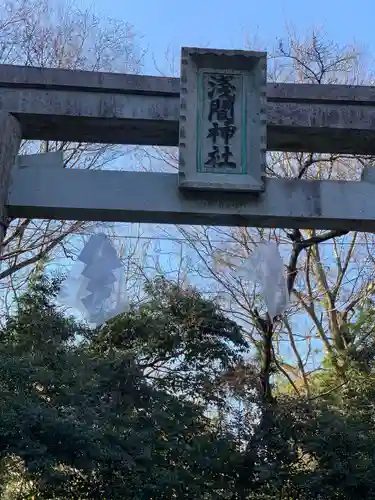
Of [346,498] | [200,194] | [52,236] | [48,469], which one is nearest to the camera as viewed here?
[200,194]

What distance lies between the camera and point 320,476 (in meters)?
6.50

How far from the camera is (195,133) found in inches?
171

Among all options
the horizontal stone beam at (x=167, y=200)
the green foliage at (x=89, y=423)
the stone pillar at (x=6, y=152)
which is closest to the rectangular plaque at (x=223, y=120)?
the horizontal stone beam at (x=167, y=200)

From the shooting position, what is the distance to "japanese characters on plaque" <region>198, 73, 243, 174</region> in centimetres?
432

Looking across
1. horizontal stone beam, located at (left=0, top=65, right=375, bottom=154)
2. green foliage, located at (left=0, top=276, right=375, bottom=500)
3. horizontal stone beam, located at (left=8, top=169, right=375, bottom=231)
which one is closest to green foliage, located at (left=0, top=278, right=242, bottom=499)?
green foliage, located at (left=0, top=276, right=375, bottom=500)

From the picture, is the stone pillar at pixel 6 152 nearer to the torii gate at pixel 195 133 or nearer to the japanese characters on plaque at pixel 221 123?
the torii gate at pixel 195 133

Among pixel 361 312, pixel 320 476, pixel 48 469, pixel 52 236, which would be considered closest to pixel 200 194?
pixel 48 469

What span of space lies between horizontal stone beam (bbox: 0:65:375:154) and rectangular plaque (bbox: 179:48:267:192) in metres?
0.14

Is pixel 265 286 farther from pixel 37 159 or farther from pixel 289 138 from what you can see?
pixel 37 159

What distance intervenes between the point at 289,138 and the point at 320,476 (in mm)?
3744

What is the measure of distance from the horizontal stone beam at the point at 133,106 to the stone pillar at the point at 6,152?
3.6 inches

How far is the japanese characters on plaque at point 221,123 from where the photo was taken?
432cm

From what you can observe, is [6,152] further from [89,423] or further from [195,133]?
[89,423]

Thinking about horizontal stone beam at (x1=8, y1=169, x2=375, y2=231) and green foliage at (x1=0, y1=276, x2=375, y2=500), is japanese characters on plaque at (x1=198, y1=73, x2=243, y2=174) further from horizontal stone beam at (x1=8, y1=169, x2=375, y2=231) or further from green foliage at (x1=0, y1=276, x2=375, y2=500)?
green foliage at (x1=0, y1=276, x2=375, y2=500)
